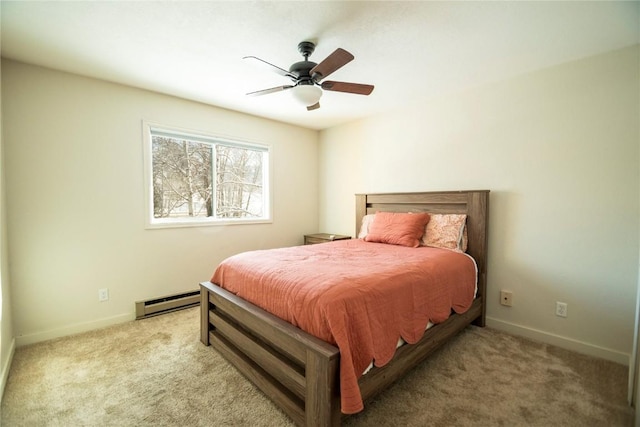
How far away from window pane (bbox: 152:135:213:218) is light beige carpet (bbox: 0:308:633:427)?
1.46m

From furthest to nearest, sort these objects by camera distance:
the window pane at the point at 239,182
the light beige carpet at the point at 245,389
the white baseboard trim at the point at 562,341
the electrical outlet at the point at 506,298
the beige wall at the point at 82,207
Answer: the window pane at the point at 239,182 → the electrical outlet at the point at 506,298 → the beige wall at the point at 82,207 → the white baseboard trim at the point at 562,341 → the light beige carpet at the point at 245,389

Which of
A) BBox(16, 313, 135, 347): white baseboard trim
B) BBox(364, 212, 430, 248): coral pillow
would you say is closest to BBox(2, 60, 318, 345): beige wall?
BBox(16, 313, 135, 347): white baseboard trim

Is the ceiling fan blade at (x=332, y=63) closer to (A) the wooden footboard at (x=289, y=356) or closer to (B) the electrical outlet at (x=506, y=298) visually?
(A) the wooden footboard at (x=289, y=356)

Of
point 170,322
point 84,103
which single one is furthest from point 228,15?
point 170,322

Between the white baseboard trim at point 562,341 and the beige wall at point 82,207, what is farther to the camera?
the beige wall at point 82,207

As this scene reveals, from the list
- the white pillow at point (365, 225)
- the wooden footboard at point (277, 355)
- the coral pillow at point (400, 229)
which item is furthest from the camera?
the white pillow at point (365, 225)

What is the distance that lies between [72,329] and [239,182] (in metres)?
2.22

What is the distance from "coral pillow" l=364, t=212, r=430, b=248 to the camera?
2.77 m

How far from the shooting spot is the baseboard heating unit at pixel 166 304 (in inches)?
110

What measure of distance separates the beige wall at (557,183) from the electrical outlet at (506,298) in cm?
4

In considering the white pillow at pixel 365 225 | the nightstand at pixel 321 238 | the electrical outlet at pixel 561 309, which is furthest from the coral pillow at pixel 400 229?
the electrical outlet at pixel 561 309

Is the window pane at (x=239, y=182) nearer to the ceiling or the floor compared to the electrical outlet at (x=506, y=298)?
nearer to the ceiling

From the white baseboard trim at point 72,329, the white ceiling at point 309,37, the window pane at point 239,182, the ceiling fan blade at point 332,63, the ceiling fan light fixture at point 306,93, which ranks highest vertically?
the white ceiling at point 309,37

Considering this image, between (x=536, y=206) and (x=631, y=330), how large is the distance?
107 centimetres
